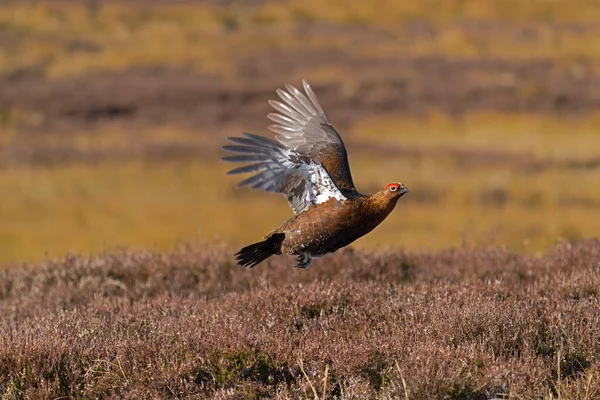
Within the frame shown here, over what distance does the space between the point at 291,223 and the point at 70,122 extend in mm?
27441

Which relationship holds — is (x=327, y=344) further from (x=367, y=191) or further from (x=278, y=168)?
(x=367, y=191)

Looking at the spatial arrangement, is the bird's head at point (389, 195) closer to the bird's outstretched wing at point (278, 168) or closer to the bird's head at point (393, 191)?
the bird's head at point (393, 191)

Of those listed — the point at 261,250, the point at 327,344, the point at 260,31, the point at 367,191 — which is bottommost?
the point at 327,344

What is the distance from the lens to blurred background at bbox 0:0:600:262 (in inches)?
795

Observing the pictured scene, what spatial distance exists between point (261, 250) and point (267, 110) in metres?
26.7

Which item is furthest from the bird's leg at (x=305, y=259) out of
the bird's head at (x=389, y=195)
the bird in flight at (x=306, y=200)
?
the bird's head at (x=389, y=195)

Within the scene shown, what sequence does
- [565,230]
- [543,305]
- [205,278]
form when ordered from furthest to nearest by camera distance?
[565,230] → [205,278] → [543,305]

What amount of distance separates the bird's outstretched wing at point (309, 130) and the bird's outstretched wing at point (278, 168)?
71 centimetres

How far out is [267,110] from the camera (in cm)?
3384

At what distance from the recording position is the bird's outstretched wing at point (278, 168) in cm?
697

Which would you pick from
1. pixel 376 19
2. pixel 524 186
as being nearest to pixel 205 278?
pixel 524 186

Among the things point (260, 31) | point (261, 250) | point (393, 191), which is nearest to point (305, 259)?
point (261, 250)

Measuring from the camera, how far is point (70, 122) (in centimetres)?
3350

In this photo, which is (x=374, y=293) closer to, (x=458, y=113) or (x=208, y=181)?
(x=208, y=181)
